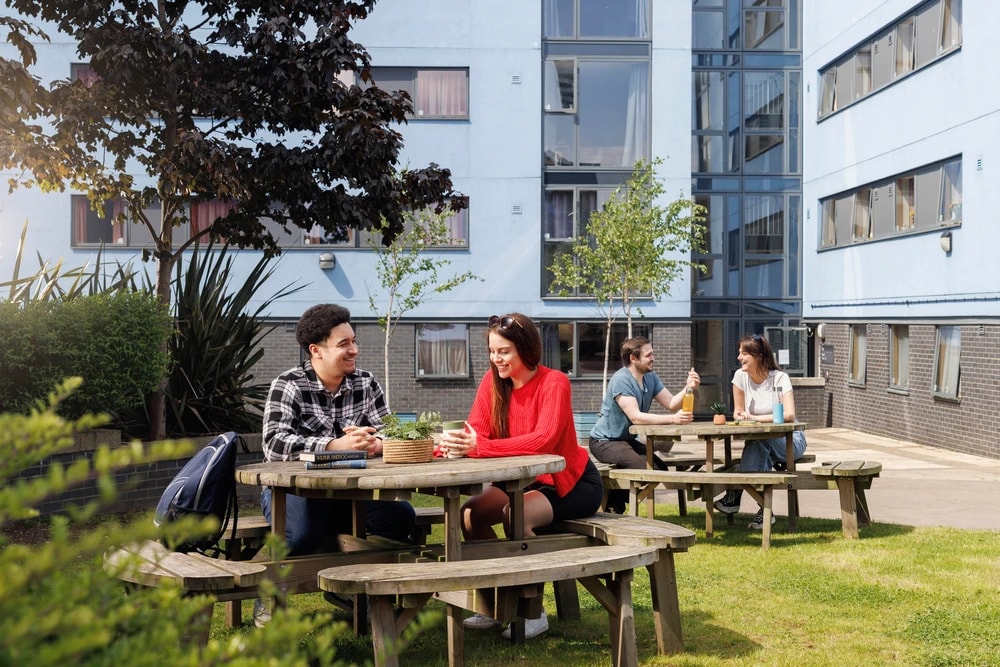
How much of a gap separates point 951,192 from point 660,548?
1568 cm

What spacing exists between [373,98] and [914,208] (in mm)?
12995

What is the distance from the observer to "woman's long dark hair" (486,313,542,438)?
5773 millimetres

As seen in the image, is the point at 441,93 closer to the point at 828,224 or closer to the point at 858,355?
the point at 828,224

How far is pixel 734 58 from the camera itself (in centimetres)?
2647

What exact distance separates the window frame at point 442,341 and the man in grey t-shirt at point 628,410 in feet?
46.5

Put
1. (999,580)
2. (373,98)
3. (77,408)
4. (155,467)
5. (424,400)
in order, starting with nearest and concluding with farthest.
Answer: (999,580) < (77,408) < (155,467) < (373,98) < (424,400)

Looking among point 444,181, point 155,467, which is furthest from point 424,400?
point 155,467

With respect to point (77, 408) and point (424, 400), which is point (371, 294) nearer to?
point (424, 400)

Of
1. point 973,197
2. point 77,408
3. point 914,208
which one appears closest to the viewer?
point 77,408

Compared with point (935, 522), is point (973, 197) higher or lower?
higher

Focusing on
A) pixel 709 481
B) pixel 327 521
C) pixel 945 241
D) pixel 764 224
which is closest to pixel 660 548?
pixel 327 521

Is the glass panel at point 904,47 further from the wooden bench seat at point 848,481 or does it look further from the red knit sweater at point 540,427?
the red knit sweater at point 540,427

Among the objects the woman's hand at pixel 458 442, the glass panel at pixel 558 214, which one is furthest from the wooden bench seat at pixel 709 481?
the glass panel at pixel 558 214

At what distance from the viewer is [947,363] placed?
1906cm
